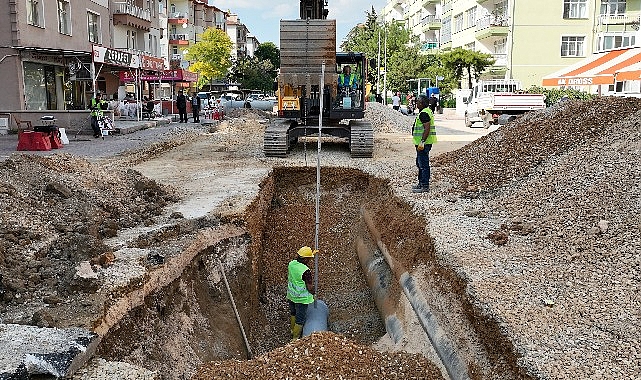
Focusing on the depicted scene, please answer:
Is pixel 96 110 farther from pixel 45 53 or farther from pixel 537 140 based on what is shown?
pixel 537 140

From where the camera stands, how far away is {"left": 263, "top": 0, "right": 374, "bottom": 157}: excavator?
15703 mm

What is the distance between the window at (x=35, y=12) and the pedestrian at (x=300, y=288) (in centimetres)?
1973

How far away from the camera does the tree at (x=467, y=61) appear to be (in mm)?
43438

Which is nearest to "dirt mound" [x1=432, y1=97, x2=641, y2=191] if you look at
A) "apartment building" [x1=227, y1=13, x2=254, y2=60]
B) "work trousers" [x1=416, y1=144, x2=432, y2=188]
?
"work trousers" [x1=416, y1=144, x2=432, y2=188]

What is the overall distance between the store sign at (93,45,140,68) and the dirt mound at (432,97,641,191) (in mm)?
16051

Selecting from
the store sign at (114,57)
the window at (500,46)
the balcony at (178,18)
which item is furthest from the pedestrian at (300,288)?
the balcony at (178,18)

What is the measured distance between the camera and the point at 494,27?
43.1 metres

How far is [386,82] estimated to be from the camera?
5753 cm

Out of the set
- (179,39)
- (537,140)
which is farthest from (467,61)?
(179,39)

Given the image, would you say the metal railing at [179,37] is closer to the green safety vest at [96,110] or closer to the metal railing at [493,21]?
the metal railing at [493,21]

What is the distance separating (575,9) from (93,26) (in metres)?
32.1

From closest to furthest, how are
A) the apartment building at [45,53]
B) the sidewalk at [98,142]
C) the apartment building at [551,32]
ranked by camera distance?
the sidewalk at [98,142] → the apartment building at [45,53] → the apartment building at [551,32]

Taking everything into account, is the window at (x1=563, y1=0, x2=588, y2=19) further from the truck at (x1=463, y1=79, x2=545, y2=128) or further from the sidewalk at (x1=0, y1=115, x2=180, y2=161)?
the sidewalk at (x1=0, y1=115, x2=180, y2=161)

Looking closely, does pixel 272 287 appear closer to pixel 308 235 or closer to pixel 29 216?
pixel 308 235
